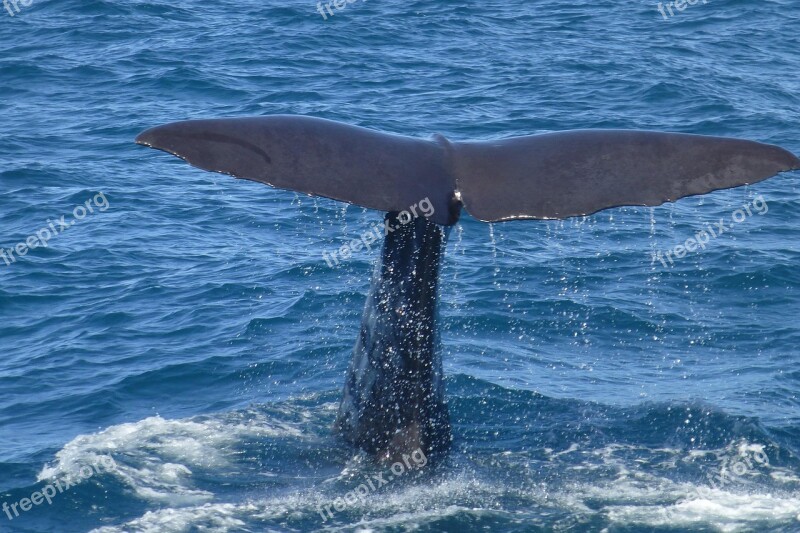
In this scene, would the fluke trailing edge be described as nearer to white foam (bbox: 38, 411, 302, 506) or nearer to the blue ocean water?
the blue ocean water

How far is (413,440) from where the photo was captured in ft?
26.8

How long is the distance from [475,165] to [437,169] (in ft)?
0.80

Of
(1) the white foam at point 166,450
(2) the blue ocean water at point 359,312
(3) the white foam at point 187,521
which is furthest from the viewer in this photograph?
Answer: (1) the white foam at point 166,450

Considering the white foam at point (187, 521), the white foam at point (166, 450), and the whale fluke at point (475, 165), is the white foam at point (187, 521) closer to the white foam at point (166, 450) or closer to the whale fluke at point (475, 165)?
the white foam at point (166, 450)

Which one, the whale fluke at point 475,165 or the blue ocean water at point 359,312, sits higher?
the whale fluke at point 475,165

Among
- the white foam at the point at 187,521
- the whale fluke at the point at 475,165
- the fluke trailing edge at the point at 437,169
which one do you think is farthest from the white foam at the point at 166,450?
the whale fluke at the point at 475,165

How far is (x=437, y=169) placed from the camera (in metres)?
7.01

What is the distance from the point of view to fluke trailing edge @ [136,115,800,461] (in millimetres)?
6422

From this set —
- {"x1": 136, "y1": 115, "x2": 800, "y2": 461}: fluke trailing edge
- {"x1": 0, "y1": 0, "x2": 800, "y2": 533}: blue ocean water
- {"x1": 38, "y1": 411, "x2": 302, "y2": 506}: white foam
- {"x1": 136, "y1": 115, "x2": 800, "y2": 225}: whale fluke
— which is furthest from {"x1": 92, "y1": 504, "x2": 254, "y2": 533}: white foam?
{"x1": 136, "y1": 115, "x2": 800, "y2": 225}: whale fluke

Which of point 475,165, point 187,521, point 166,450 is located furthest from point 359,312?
point 475,165

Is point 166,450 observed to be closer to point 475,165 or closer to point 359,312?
point 475,165

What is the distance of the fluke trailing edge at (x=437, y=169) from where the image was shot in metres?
6.42

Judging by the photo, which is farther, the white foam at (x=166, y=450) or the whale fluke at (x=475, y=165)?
the white foam at (x=166, y=450)

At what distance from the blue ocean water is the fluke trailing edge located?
41 cm
